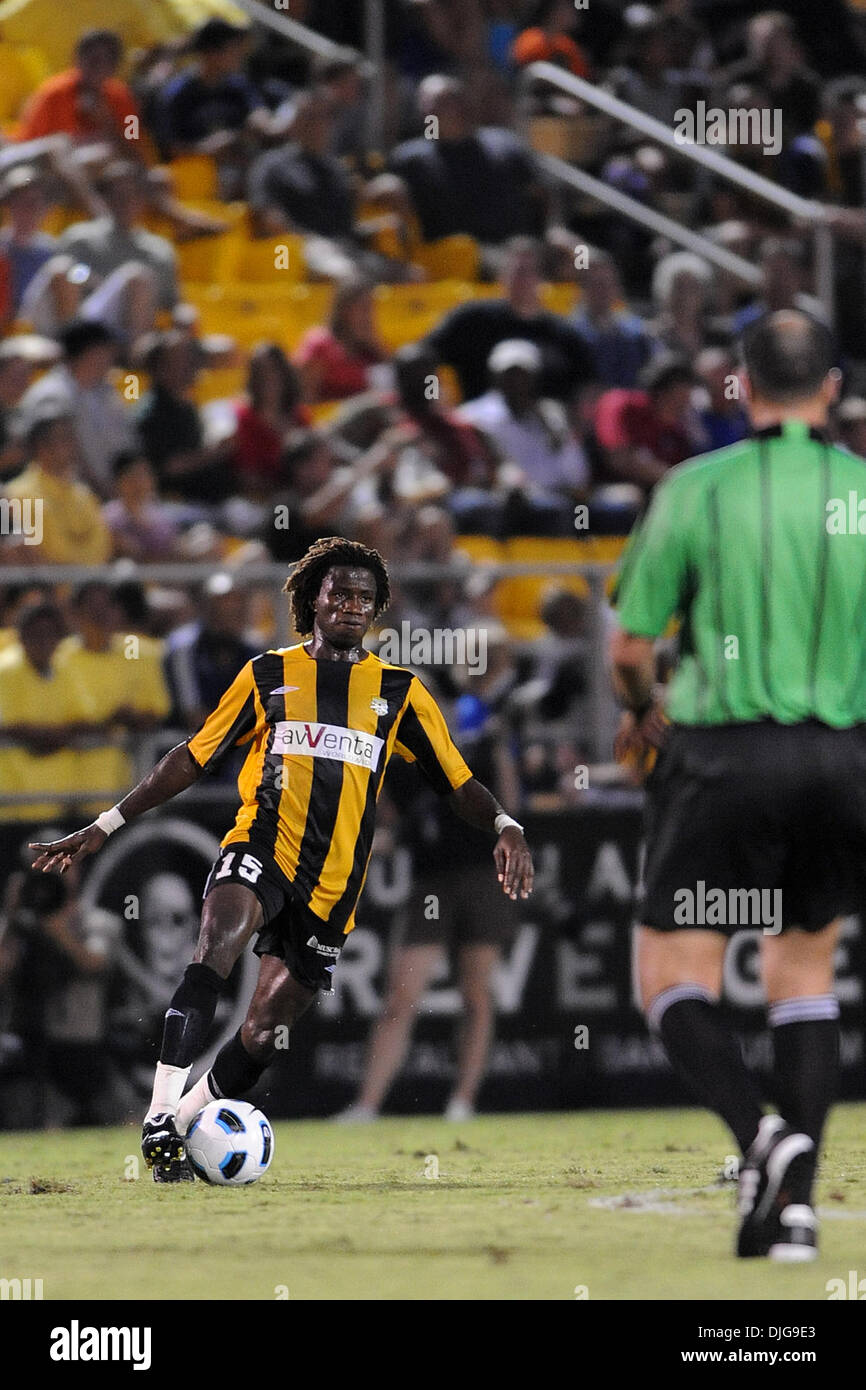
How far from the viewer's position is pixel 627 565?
Result: 5707mm

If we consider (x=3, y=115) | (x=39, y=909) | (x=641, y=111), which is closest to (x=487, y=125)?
(x=641, y=111)

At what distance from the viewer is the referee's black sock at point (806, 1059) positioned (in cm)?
564

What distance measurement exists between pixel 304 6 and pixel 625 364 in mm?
4217

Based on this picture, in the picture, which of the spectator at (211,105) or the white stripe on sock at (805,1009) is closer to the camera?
the white stripe on sock at (805,1009)

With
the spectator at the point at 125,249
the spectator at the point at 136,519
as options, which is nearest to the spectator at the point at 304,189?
the spectator at the point at 125,249

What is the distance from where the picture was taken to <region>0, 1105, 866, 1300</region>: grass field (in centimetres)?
525

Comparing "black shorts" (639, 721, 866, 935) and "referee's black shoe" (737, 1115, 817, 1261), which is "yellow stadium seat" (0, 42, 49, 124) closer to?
"black shorts" (639, 721, 866, 935)

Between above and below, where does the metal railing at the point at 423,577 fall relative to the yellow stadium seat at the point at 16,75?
below

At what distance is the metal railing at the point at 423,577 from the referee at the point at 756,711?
574cm

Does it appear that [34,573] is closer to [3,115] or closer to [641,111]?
[3,115]

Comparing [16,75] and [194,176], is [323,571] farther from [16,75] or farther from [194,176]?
[16,75]

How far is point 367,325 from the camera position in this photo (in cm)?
1406

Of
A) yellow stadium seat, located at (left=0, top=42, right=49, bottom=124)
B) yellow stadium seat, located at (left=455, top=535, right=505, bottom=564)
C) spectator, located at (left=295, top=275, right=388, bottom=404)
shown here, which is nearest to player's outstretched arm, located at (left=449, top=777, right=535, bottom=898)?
yellow stadium seat, located at (left=455, top=535, right=505, bottom=564)

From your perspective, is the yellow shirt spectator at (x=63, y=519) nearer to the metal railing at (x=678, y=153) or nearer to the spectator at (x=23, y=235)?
the spectator at (x=23, y=235)
